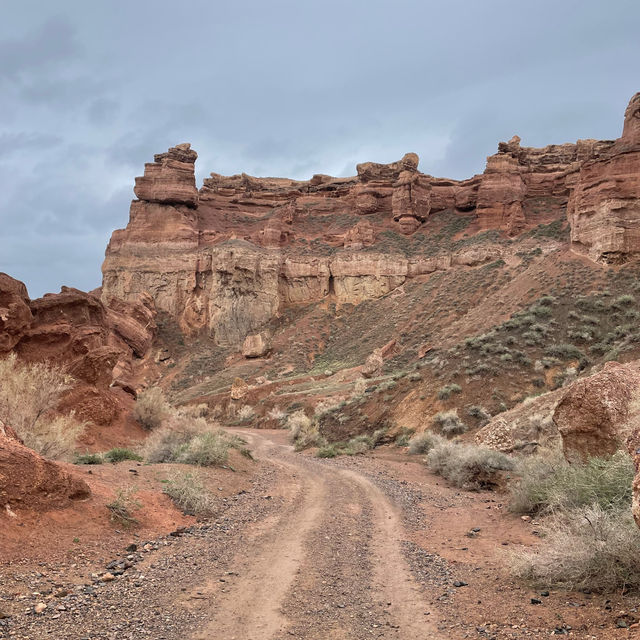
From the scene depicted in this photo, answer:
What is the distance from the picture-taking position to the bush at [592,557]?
4.32m

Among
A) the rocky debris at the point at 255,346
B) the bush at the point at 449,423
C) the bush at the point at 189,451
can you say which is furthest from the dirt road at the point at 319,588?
the rocky debris at the point at 255,346

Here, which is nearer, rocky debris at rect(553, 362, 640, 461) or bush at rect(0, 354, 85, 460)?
rocky debris at rect(553, 362, 640, 461)

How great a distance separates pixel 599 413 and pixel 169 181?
60.4 meters

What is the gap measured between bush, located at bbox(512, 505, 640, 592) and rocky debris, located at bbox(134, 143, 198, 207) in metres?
61.3

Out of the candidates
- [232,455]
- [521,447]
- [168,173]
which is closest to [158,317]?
[168,173]

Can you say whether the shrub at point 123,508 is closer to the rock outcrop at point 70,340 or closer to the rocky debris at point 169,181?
the rock outcrop at point 70,340

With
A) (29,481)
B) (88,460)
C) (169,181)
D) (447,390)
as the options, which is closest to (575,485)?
(29,481)

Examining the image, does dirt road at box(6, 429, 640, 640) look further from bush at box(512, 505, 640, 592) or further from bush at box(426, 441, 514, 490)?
bush at box(426, 441, 514, 490)

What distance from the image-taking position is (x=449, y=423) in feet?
61.4

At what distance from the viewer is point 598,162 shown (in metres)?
33.8

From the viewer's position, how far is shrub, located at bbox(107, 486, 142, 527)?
7.06 meters

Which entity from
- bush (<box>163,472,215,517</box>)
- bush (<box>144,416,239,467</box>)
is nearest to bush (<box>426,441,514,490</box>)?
bush (<box>144,416,239,467</box>)

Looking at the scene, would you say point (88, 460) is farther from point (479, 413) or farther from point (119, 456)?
point (479, 413)

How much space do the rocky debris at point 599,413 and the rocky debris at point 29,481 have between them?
7590mm
